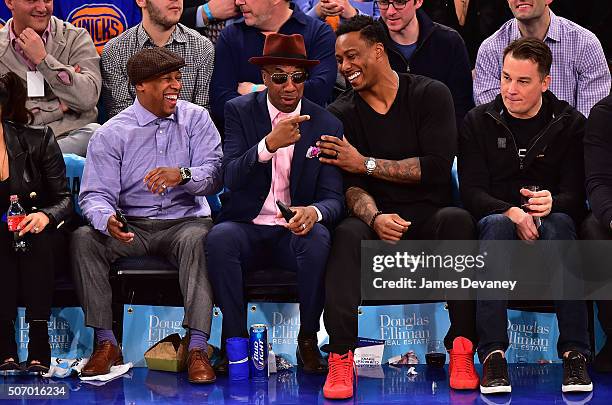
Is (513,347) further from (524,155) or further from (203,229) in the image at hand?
(203,229)

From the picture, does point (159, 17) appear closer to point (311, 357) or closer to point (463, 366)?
point (311, 357)

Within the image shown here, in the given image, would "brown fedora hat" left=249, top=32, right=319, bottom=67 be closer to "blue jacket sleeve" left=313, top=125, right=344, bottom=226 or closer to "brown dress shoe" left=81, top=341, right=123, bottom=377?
"blue jacket sleeve" left=313, top=125, right=344, bottom=226

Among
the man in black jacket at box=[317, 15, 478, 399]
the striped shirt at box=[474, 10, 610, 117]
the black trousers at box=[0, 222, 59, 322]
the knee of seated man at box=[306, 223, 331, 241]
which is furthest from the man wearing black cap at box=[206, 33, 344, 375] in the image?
the striped shirt at box=[474, 10, 610, 117]

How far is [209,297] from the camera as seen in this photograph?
5023mm

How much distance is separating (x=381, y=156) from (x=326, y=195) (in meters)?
0.36

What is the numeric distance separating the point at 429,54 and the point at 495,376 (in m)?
2.24

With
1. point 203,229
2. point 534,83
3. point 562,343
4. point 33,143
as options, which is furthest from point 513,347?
point 33,143

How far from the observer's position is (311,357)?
509 centimetres

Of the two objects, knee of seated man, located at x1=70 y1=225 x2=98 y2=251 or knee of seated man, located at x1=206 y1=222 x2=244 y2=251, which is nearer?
knee of seated man, located at x1=206 y1=222 x2=244 y2=251

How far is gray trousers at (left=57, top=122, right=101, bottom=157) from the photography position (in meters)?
5.88

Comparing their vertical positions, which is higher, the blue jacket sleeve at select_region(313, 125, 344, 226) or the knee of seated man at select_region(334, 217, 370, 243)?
the blue jacket sleeve at select_region(313, 125, 344, 226)

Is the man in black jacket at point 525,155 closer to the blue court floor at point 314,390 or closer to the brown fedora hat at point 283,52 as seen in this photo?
the blue court floor at point 314,390

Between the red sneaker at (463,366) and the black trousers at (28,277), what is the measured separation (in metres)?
1.93

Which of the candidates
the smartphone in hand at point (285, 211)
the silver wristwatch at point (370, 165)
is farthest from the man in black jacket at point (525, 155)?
the smartphone in hand at point (285, 211)
